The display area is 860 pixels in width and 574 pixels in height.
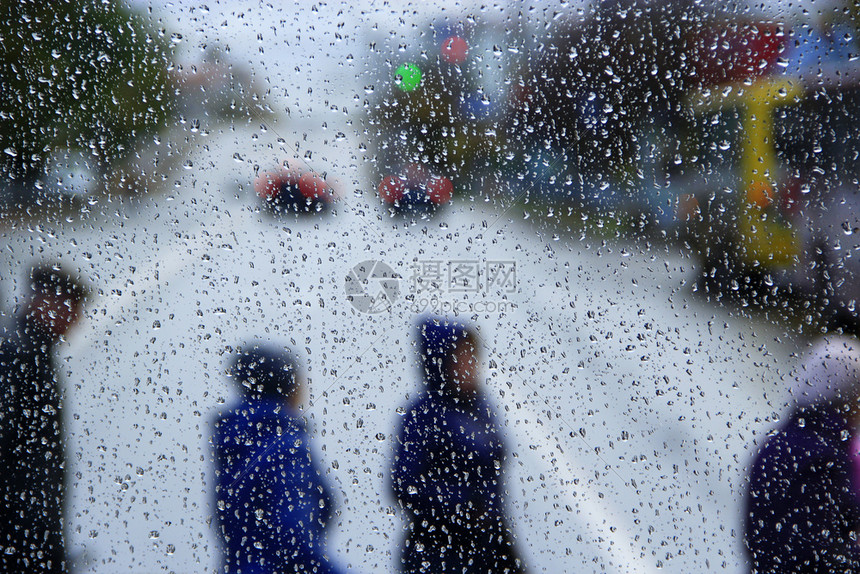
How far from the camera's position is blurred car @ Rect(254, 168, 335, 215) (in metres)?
0.76

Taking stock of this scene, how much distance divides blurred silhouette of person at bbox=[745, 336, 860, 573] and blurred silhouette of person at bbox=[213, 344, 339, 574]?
0.73m

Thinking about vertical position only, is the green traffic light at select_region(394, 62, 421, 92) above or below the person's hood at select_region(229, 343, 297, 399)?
above

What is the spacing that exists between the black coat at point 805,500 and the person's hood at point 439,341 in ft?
1.76

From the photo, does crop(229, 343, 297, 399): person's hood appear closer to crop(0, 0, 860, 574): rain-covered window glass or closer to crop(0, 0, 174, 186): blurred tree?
crop(0, 0, 860, 574): rain-covered window glass

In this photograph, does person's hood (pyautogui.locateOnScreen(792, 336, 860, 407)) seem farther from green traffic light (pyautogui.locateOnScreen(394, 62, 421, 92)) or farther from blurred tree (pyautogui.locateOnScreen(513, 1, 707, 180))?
green traffic light (pyautogui.locateOnScreen(394, 62, 421, 92))

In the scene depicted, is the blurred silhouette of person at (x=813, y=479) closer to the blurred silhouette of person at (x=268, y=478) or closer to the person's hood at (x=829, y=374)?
the person's hood at (x=829, y=374)

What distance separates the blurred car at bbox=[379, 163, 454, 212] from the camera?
0.77 meters

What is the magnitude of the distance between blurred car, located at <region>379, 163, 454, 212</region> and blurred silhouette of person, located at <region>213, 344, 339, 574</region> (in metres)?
0.31

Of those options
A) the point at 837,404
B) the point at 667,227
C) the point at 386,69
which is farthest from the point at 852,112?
the point at 386,69

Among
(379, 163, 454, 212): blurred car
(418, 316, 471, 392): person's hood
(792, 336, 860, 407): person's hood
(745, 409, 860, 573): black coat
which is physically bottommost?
(745, 409, 860, 573): black coat

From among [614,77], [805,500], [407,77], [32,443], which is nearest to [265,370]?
[32,443]

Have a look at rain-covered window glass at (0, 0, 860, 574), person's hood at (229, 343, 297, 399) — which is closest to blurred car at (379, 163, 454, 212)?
rain-covered window glass at (0, 0, 860, 574)

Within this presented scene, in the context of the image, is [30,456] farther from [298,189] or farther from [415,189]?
[415,189]

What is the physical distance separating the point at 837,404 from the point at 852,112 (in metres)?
0.48
